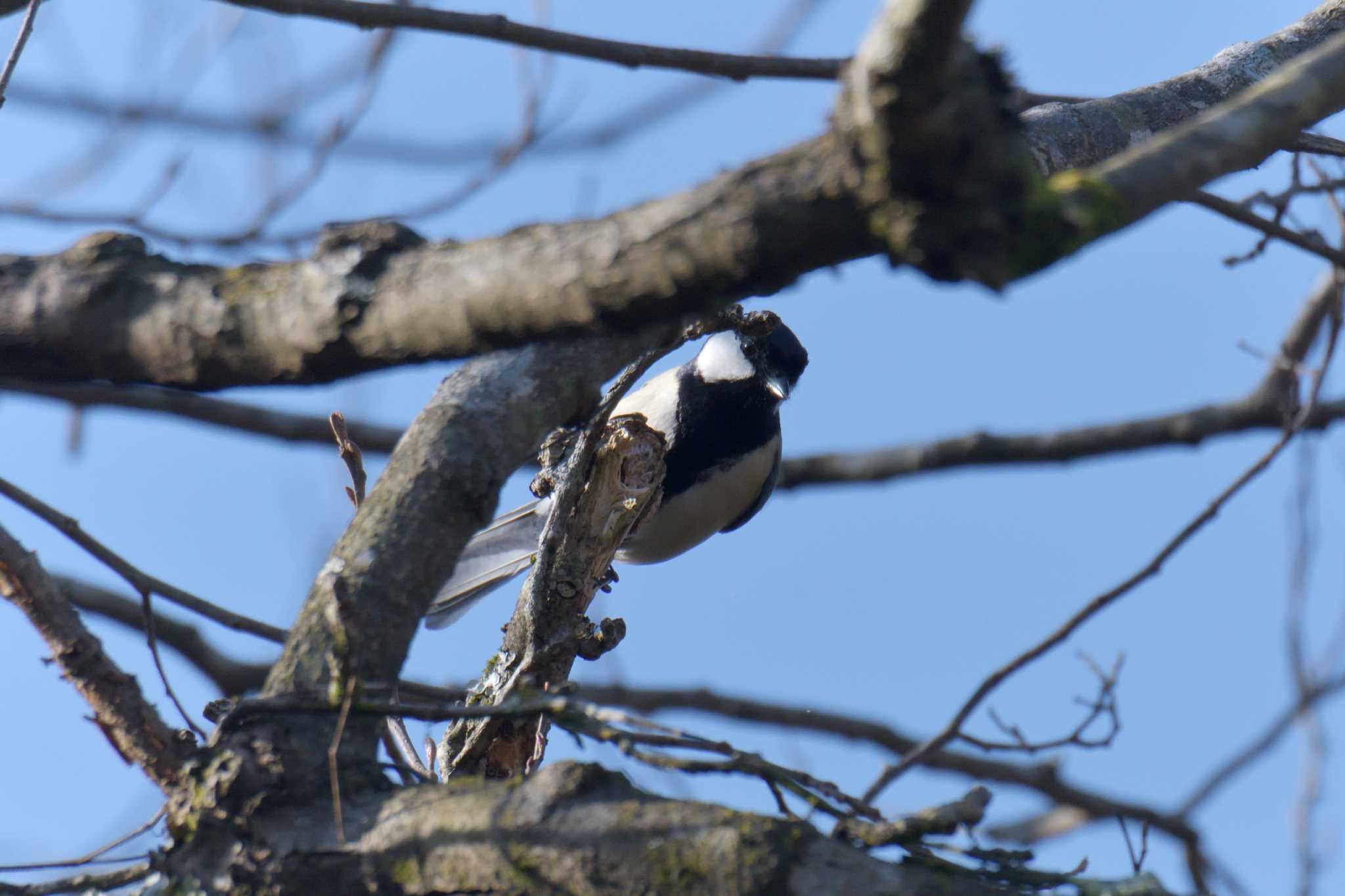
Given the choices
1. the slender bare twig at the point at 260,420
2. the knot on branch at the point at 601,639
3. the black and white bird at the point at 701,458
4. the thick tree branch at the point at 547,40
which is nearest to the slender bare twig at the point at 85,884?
the knot on branch at the point at 601,639

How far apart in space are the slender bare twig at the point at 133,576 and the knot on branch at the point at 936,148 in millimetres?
1333

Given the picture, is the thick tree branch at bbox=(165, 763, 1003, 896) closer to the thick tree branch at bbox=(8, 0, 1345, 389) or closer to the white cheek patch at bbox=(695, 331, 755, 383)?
the thick tree branch at bbox=(8, 0, 1345, 389)

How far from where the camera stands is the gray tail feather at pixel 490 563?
382 cm

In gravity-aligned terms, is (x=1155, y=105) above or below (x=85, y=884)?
above

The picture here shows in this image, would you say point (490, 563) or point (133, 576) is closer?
point (133, 576)

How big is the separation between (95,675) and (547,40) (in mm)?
1289

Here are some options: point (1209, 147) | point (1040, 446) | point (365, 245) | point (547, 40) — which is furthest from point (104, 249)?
point (1040, 446)

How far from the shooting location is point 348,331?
85 cm

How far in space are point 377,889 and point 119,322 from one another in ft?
1.76

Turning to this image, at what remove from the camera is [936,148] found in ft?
2.27

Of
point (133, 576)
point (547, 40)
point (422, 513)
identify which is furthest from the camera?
point (547, 40)

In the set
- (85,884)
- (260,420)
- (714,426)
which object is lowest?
(85,884)

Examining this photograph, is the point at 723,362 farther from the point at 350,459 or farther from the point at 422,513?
the point at 422,513

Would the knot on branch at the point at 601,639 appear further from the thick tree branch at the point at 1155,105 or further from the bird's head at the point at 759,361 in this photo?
the bird's head at the point at 759,361
